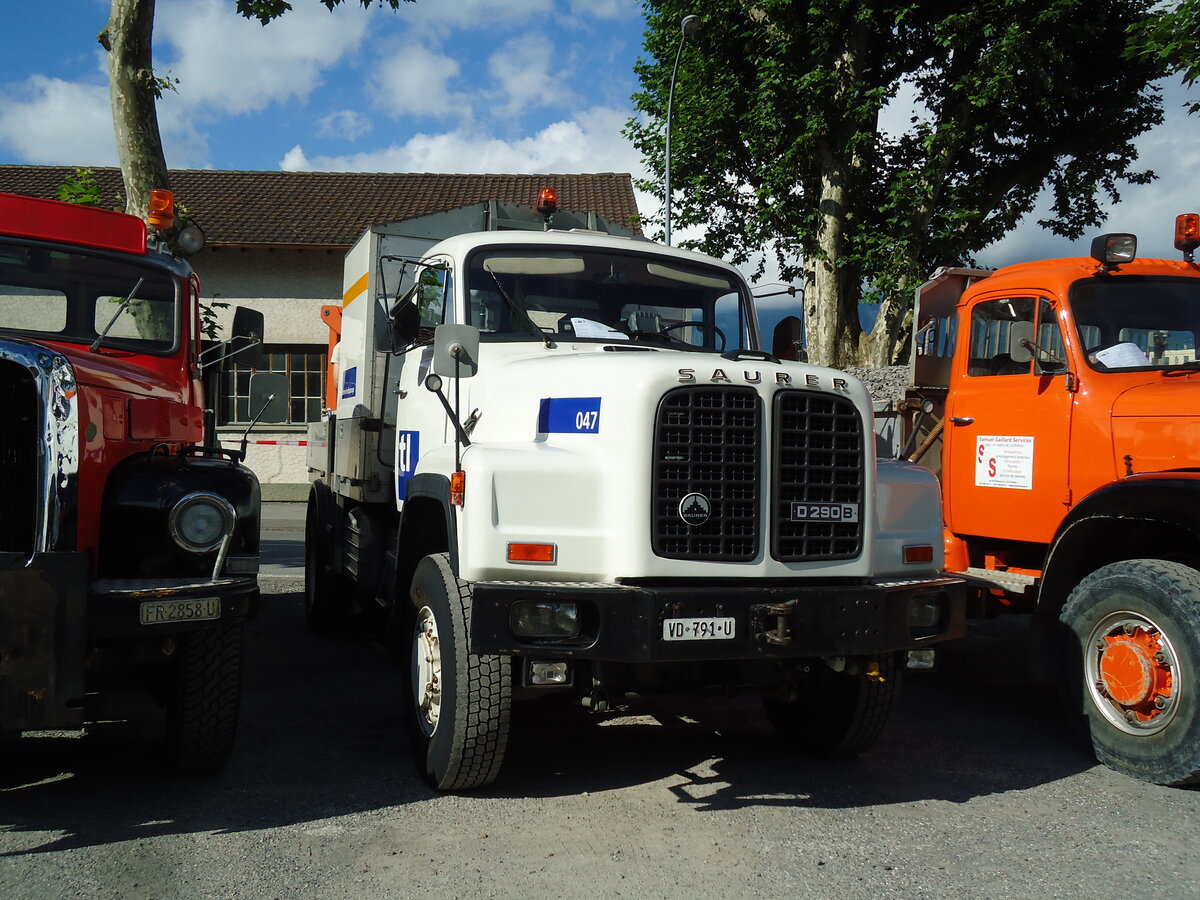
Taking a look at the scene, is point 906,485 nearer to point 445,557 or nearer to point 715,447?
point 715,447

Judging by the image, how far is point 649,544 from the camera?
4.07m

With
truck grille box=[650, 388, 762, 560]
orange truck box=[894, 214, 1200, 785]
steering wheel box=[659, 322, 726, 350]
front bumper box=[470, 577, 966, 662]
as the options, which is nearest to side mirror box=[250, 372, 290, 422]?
steering wheel box=[659, 322, 726, 350]

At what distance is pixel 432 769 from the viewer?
445 cm

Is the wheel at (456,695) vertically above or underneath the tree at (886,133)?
underneath

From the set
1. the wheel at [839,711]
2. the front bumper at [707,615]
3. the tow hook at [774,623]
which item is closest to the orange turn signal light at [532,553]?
the front bumper at [707,615]

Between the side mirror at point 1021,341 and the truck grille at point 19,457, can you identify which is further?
the side mirror at point 1021,341

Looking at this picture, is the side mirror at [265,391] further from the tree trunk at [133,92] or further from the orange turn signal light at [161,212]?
the tree trunk at [133,92]

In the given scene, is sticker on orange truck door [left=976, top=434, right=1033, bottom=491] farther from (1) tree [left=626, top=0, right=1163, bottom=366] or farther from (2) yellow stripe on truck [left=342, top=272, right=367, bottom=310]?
(1) tree [left=626, top=0, right=1163, bottom=366]

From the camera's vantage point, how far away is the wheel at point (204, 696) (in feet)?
14.3

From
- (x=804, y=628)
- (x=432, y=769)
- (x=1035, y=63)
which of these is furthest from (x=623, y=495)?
(x=1035, y=63)

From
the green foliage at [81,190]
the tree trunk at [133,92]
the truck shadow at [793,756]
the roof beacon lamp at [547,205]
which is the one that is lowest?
the truck shadow at [793,756]

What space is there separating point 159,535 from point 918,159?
16.9m

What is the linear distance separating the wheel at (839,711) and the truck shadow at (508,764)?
0.34 feet

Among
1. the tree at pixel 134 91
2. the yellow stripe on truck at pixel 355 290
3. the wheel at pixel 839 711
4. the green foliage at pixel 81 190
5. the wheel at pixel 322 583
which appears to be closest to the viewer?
the wheel at pixel 839 711
